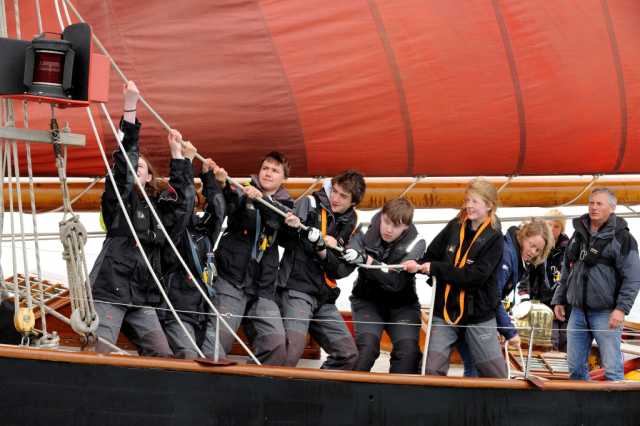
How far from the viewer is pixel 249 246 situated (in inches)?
261

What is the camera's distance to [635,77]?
8.63m

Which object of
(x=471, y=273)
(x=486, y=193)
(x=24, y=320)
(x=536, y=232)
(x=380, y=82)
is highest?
(x=380, y=82)

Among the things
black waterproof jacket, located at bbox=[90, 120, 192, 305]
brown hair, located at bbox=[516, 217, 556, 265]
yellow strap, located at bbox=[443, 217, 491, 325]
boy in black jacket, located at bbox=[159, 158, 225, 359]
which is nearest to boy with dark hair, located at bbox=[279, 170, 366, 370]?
boy in black jacket, located at bbox=[159, 158, 225, 359]

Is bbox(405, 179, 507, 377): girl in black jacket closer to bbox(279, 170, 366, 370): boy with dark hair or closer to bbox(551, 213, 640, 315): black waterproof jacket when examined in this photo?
bbox(279, 170, 366, 370): boy with dark hair

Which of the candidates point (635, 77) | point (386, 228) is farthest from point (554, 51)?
point (386, 228)

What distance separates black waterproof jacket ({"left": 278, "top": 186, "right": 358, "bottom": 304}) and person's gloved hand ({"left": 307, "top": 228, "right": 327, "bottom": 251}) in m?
0.07

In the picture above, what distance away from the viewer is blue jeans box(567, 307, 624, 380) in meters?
6.99

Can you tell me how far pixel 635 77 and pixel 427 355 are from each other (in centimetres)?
307

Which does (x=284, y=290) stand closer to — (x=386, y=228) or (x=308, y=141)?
(x=386, y=228)

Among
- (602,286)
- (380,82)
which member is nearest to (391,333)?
(602,286)

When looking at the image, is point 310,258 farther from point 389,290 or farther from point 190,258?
point 190,258

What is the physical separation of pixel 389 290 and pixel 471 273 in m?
0.46

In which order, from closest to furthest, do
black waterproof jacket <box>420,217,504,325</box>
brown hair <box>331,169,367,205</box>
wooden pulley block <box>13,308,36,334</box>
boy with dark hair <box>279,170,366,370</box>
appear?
wooden pulley block <box>13,308,36,334</box>
black waterproof jacket <box>420,217,504,325</box>
boy with dark hair <box>279,170,366,370</box>
brown hair <box>331,169,367,205</box>

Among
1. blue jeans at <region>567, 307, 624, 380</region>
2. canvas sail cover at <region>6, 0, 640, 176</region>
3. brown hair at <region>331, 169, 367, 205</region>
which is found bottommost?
blue jeans at <region>567, 307, 624, 380</region>
